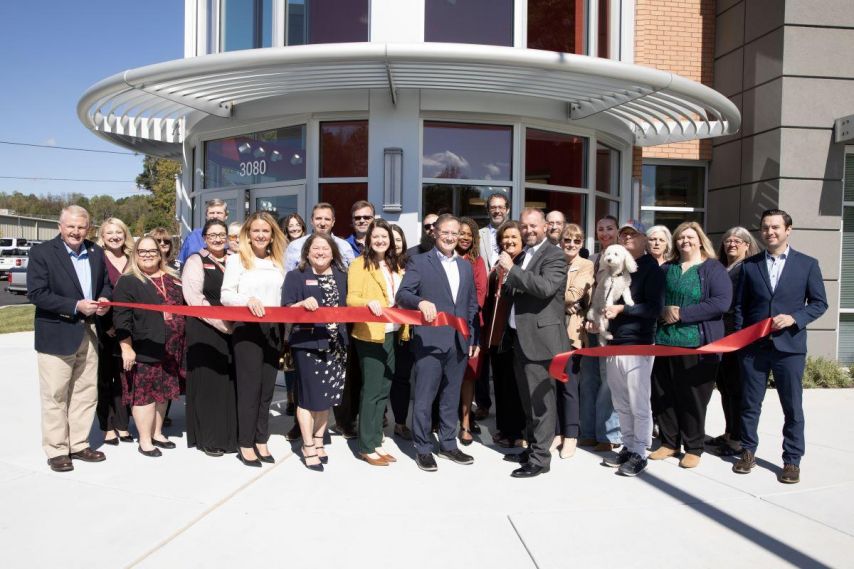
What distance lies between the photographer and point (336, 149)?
8820 mm

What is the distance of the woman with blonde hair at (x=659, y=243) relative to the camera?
17.1 feet

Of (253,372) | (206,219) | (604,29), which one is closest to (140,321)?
(253,372)

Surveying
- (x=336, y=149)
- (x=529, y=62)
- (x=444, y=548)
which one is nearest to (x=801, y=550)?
(x=444, y=548)

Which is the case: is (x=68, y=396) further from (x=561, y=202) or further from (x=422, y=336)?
(x=561, y=202)

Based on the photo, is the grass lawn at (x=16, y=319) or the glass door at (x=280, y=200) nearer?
the glass door at (x=280, y=200)

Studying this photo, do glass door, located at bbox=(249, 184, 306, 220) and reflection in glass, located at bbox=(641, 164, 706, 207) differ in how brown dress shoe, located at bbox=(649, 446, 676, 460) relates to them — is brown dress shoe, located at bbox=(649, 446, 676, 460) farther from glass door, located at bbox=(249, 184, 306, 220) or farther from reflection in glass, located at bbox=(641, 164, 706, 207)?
reflection in glass, located at bbox=(641, 164, 706, 207)

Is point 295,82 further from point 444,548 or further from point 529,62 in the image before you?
point 444,548

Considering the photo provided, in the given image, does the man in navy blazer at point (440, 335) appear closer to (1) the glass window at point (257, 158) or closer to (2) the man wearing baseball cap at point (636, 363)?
(2) the man wearing baseball cap at point (636, 363)

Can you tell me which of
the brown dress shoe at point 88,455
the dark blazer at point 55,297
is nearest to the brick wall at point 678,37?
the dark blazer at point 55,297

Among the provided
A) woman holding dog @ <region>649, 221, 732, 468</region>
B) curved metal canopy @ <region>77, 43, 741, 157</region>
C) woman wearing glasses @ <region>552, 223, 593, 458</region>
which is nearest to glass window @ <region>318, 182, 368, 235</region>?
curved metal canopy @ <region>77, 43, 741, 157</region>

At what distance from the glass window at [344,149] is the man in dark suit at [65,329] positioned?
14.0 feet

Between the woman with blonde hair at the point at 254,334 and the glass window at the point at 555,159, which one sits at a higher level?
the glass window at the point at 555,159

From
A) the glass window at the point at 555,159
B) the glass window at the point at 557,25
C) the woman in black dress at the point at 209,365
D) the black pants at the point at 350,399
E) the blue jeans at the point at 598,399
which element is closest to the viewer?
the woman in black dress at the point at 209,365

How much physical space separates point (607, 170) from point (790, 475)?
254 inches
